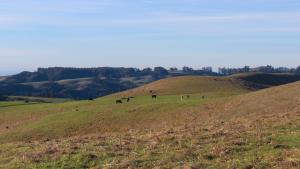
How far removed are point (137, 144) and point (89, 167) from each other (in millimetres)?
3831

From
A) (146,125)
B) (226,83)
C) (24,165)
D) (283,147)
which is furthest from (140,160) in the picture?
(226,83)

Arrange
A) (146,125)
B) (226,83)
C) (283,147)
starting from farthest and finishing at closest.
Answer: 1. (226,83)
2. (146,125)
3. (283,147)

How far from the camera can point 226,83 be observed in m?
90.2

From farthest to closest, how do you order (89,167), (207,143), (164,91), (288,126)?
1. (164,91)
2. (288,126)
3. (207,143)
4. (89,167)

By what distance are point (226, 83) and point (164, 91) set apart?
45.0 feet

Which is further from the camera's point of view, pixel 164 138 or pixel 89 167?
pixel 164 138

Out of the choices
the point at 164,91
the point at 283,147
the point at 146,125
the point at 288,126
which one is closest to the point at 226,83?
the point at 164,91

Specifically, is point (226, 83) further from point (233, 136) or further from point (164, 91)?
point (233, 136)

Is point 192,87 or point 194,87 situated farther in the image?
point 194,87

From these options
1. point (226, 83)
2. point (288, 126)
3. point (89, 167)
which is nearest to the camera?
point (89, 167)

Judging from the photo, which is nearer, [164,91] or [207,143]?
[207,143]

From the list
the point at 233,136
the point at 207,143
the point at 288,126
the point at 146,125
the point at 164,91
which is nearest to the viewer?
the point at 207,143

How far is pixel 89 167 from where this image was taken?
49.8 ft

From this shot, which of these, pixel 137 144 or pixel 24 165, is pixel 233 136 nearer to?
pixel 137 144
